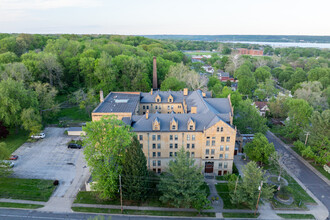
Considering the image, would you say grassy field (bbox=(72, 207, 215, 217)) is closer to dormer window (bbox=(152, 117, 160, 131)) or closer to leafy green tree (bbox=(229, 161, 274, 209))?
leafy green tree (bbox=(229, 161, 274, 209))

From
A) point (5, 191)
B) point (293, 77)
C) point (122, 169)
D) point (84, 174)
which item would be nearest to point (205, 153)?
point (122, 169)

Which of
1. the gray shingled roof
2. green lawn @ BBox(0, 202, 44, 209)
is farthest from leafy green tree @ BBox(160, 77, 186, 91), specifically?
green lawn @ BBox(0, 202, 44, 209)

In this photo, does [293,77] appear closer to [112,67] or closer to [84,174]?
[112,67]

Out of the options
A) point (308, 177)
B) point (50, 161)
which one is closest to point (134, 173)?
point (50, 161)

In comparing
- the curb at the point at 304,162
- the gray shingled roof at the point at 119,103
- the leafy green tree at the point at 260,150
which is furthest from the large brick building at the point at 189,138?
the curb at the point at 304,162

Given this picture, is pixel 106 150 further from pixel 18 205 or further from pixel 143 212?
pixel 18 205
